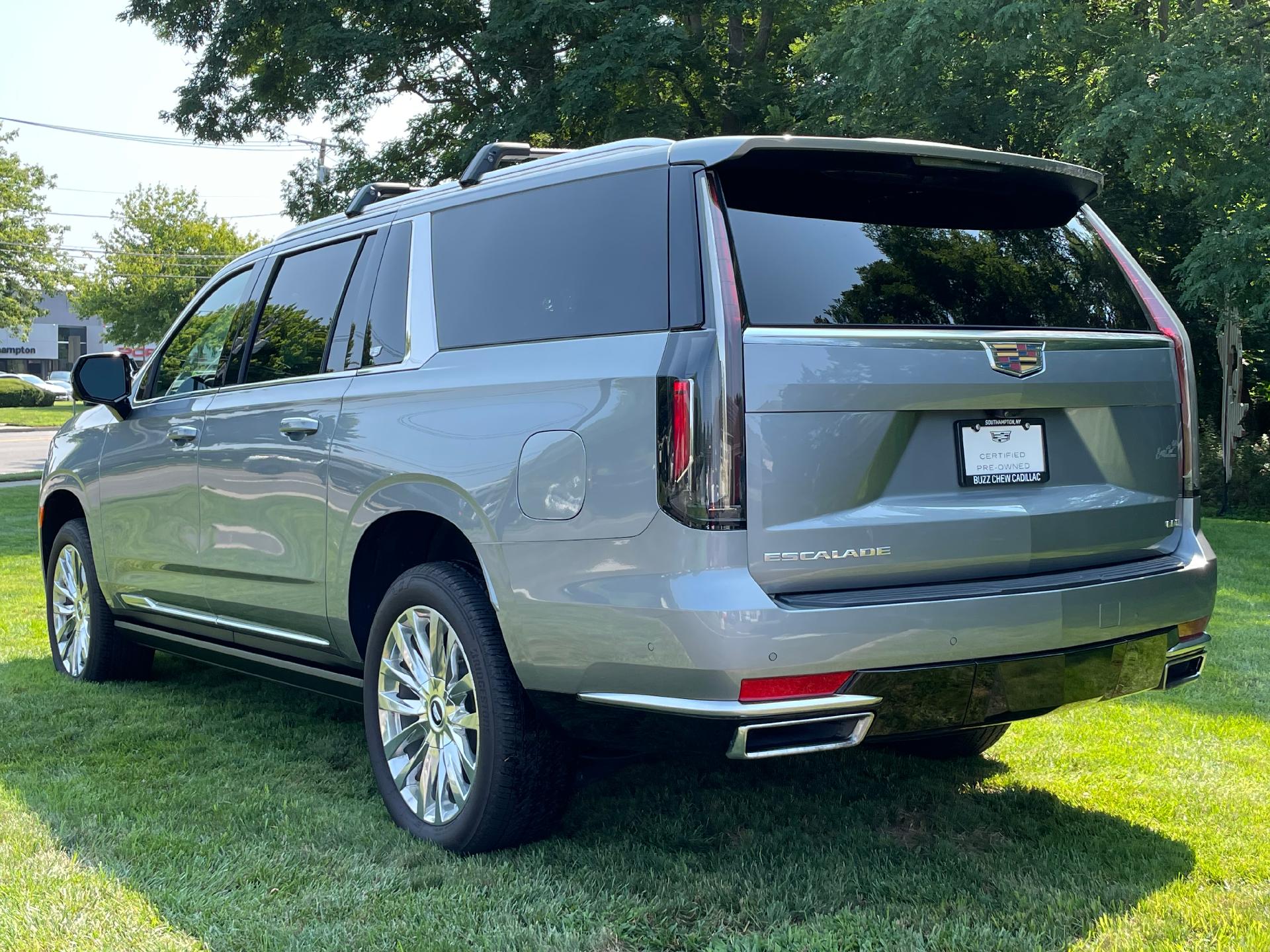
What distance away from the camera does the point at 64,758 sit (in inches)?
185

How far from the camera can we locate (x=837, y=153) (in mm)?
3326

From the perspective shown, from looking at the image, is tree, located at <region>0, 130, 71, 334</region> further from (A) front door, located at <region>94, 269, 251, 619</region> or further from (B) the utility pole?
(A) front door, located at <region>94, 269, 251, 619</region>

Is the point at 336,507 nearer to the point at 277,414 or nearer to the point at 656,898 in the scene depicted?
the point at 277,414

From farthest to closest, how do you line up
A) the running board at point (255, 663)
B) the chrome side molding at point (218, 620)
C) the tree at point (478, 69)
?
the tree at point (478, 69), the chrome side molding at point (218, 620), the running board at point (255, 663)

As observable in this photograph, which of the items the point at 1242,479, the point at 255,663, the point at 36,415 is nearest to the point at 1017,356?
the point at 255,663

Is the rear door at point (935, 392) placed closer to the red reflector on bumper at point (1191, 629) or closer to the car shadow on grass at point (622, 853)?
the red reflector on bumper at point (1191, 629)

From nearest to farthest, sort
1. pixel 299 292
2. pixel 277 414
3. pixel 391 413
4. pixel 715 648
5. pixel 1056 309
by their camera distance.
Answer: pixel 715 648, pixel 1056 309, pixel 391 413, pixel 277 414, pixel 299 292

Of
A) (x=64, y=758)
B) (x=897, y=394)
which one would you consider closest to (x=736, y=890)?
(x=897, y=394)

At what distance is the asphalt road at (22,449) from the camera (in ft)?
75.2

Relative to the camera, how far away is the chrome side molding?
4.48 metres

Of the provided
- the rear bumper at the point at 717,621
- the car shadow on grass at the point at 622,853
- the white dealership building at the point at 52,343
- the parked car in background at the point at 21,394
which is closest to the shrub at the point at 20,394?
the parked car in background at the point at 21,394

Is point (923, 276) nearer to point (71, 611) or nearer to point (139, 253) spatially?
point (71, 611)

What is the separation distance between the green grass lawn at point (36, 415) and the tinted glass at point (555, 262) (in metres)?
33.7

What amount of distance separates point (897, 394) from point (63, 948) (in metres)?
2.40
